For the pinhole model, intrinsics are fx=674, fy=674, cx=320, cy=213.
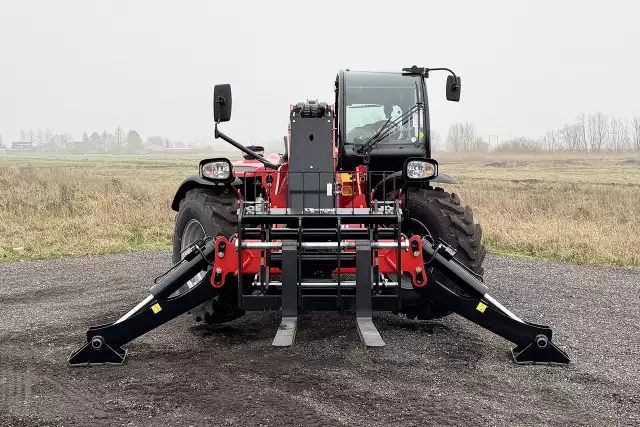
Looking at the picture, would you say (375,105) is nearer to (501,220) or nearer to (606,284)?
(606,284)

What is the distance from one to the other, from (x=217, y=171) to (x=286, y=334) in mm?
1977

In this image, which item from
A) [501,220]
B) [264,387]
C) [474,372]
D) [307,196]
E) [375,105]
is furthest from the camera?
[501,220]

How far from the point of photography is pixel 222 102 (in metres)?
5.89

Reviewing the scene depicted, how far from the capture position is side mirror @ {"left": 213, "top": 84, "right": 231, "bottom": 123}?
586cm

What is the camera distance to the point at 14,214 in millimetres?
16094

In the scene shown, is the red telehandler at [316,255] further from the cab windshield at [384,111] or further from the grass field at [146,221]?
the grass field at [146,221]

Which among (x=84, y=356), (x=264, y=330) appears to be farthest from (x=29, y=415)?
(x=264, y=330)

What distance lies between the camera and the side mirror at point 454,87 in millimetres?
7133

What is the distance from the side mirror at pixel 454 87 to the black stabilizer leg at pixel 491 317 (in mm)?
2489

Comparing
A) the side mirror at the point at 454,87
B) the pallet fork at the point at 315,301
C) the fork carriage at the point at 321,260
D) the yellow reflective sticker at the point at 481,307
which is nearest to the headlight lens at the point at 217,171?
the fork carriage at the point at 321,260

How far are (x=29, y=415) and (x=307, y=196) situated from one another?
9.38 feet

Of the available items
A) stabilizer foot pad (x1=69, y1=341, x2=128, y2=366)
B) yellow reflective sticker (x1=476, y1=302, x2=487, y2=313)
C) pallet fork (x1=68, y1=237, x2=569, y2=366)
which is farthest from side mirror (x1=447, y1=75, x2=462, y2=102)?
stabilizer foot pad (x1=69, y1=341, x2=128, y2=366)

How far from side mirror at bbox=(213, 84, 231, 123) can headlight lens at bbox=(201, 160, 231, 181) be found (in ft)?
1.38

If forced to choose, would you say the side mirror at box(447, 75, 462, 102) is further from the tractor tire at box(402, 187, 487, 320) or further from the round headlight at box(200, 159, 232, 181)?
the round headlight at box(200, 159, 232, 181)
